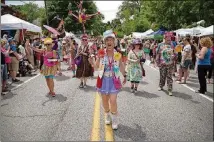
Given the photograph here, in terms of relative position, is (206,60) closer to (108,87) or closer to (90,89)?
(90,89)

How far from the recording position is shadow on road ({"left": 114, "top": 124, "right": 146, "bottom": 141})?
530cm

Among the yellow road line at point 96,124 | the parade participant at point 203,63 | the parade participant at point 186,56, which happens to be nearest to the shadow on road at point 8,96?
the yellow road line at point 96,124

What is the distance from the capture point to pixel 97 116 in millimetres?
6613

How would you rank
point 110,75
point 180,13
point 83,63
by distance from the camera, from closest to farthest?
point 110,75, point 83,63, point 180,13

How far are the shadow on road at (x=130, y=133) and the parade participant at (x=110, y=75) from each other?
0.17 meters

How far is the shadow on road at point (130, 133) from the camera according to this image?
5.30m

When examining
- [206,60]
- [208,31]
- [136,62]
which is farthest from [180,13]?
[136,62]

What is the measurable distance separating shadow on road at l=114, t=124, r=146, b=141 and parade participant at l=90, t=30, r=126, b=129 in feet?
0.57

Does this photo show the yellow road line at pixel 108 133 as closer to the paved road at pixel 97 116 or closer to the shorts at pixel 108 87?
the paved road at pixel 97 116

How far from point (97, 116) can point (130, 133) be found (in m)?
1.28

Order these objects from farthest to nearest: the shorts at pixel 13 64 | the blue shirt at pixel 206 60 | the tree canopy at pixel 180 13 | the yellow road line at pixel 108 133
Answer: the tree canopy at pixel 180 13 → the shorts at pixel 13 64 → the blue shirt at pixel 206 60 → the yellow road line at pixel 108 133

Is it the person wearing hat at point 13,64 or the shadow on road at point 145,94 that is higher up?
the person wearing hat at point 13,64

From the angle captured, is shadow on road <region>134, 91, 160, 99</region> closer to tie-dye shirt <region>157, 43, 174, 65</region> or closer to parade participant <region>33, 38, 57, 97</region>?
tie-dye shirt <region>157, 43, 174, 65</region>

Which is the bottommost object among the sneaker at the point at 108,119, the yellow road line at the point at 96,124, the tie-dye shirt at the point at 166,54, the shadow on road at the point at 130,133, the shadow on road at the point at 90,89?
the shadow on road at the point at 130,133
